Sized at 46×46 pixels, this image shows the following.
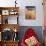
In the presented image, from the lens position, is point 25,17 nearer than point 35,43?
No

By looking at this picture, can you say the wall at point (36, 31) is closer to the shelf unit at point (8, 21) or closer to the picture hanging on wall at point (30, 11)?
the shelf unit at point (8, 21)

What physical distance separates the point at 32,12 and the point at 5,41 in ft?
4.56

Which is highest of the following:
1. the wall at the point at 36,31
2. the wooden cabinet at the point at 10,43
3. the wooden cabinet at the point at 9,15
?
the wooden cabinet at the point at 9,15

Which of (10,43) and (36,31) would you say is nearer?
(10,43)

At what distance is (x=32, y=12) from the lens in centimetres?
557

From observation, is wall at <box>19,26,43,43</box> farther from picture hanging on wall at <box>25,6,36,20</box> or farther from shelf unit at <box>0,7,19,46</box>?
picture hanging on wall at <box>25,6,36,20</box>

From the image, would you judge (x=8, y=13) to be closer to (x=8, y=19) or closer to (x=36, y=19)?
(x=8, y=19)

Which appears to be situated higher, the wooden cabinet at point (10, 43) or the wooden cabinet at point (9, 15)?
the wooden cabinet at point (9, 15)

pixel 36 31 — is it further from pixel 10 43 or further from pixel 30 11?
pixel 10 43

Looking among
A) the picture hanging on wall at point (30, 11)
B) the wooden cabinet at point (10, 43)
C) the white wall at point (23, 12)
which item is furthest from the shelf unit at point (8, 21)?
the picture hanging on wall at point (30, 11)

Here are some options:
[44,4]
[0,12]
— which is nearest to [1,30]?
[0,12]

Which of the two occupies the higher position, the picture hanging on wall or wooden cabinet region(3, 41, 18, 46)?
the picture hanging on wall

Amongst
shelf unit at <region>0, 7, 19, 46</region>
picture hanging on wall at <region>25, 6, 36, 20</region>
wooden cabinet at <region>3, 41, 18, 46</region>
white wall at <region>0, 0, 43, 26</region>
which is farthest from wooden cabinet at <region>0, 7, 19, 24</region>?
wooden cabinet at <region>3, 41, 18, 46</region>

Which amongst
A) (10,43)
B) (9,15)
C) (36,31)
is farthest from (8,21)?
(36,31)
